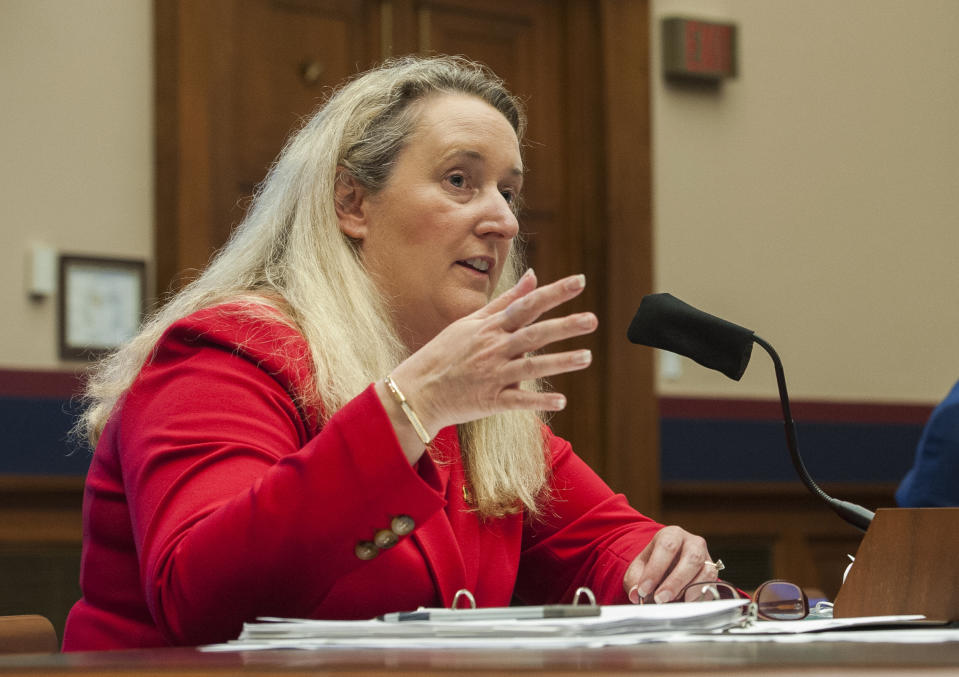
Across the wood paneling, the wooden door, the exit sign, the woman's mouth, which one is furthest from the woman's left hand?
the exit sign

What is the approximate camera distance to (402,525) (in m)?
1.09

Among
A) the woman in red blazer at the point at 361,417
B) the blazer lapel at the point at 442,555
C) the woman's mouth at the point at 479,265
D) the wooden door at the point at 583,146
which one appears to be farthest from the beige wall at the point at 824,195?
the blazer lapel at the point at 442,555

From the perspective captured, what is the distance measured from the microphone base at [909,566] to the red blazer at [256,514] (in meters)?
0.40

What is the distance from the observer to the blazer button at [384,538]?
3.59 feet

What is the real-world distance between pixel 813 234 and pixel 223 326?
371 cm

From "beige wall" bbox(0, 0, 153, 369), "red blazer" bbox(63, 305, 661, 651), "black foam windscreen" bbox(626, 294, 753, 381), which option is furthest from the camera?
"beige wall" bbox(0, 0, 153, 369)

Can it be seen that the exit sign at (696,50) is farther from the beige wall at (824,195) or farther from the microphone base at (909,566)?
the microphone base at (909,566)

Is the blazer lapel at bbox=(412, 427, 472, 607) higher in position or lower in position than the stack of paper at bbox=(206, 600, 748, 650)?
lower

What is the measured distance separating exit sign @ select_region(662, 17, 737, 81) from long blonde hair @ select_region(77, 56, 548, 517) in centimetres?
264

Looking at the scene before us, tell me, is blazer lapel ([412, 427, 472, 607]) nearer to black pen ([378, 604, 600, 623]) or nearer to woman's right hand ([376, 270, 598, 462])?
woman's right hand ([376, 270, 598, 462])

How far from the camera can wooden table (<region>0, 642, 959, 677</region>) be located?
62 centimetres

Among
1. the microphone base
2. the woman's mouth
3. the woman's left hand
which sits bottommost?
the woman's left hand

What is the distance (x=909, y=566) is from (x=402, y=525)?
0.47m

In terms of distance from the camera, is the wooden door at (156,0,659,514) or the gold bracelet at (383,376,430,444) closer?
the gold bracelet at (383,376,430,444)
